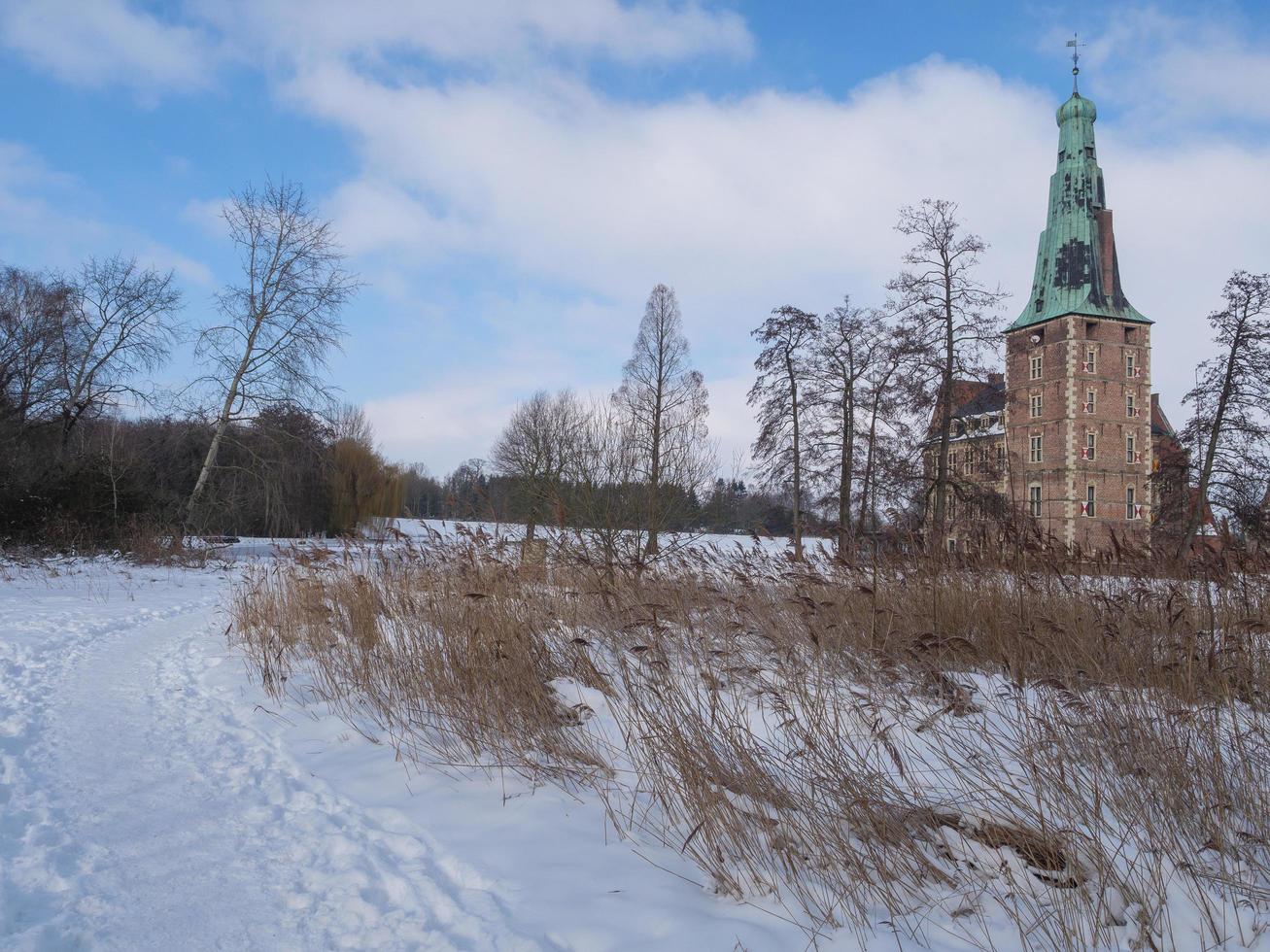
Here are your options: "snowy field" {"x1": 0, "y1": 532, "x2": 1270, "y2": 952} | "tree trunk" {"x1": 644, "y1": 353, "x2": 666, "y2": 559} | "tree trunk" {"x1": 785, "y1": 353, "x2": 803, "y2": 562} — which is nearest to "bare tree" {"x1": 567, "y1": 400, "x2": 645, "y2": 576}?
"tree trunk" {"x1": 644, "y1": 353, "x2": 666, "y2": 559}

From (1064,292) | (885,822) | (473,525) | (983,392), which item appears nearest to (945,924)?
(885,822)

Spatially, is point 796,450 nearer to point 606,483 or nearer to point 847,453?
point 847,453

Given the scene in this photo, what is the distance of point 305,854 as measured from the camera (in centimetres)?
279

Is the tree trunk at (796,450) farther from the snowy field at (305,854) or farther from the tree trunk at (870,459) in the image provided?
the snowy field at (305,854)

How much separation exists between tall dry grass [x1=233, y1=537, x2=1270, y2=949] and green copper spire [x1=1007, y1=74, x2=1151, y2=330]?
43.9m

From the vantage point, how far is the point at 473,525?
8547 mm

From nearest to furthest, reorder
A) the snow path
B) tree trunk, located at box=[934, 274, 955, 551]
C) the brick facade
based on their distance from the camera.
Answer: the snow path < tree trunk, located at box=[934, 274, 955, 551] < the brick facade

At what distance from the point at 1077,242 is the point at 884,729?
4899 centimetres

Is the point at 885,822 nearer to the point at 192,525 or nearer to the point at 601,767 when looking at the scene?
the point at 601,767

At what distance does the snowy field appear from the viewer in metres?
2.27

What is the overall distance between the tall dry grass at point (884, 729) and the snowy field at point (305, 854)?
0.13 m

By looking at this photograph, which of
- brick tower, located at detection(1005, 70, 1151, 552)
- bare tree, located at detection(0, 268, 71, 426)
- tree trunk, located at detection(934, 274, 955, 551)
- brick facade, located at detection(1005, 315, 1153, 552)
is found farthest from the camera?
brick facade, located at detection(1005, 315, 1153, 552)

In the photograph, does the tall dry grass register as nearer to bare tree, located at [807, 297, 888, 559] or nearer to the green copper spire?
bare tree, located at [807, 297, 888, 559]

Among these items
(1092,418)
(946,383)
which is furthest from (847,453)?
(1092,418)
